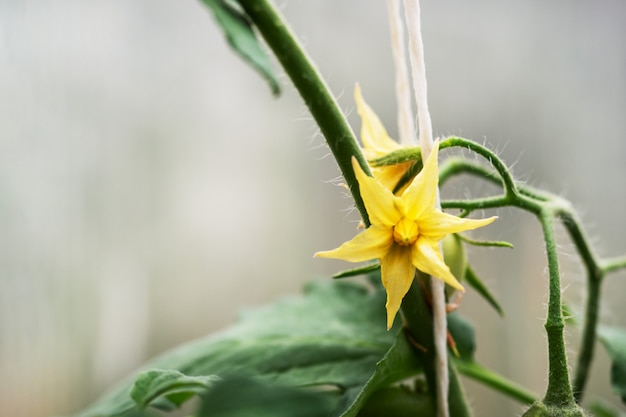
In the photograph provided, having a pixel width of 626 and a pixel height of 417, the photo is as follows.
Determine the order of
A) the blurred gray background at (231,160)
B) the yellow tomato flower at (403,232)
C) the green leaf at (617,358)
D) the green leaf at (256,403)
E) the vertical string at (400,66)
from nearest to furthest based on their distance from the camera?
the green leaf at (256,403)
the yellow tomato flower at (403,232)
the vertical string at (400,66)
the green leaf at (617,358)
the blurred gray background at (231,160)

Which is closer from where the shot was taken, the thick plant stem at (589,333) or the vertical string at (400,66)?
the vertical string at (400,66)

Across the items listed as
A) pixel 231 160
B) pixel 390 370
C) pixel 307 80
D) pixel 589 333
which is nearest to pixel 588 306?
pixel 589 333

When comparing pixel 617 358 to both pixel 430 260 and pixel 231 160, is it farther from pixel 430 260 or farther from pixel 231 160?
pixel 231 160

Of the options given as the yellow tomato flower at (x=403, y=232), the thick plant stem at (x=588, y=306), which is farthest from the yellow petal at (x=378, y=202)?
the thick plant stem at (x=588, y=306)

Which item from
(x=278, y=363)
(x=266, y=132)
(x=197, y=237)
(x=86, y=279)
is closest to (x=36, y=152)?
(x=86, y=279)

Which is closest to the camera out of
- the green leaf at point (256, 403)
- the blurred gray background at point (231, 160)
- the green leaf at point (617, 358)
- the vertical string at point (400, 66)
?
the green leaf at point (256, 403)

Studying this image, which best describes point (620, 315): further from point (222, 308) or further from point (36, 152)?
point (36, 152)

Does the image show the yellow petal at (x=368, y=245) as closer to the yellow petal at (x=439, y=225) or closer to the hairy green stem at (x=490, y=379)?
the yellow petal at (x=439, y=225)
